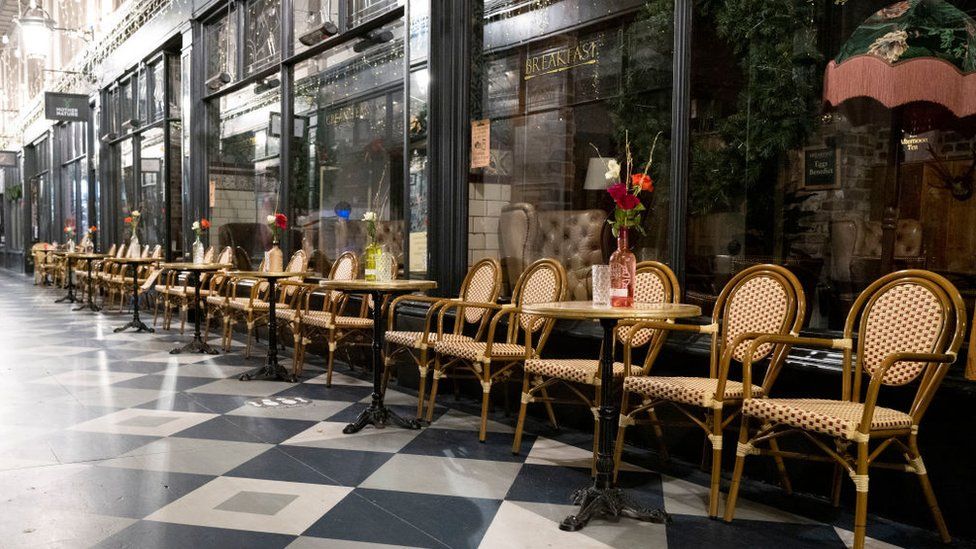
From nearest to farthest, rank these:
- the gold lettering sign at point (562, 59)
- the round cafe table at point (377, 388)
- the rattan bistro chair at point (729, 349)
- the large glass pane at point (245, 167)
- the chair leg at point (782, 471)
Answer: the rattan bistro chair at point (729, 349) < the chair leg at point (782, 471) < the round cafe table at point (377, 388) < the gold lettering sign at point (562, 59) < the large glass pane at point (245, 167)

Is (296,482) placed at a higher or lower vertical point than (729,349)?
lower

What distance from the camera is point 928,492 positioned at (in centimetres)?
238

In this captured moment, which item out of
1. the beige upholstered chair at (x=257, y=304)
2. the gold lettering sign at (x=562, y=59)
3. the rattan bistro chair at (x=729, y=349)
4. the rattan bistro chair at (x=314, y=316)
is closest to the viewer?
the rattan bistro chair at (x=729, y=349)

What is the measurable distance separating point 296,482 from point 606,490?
4.01 feet

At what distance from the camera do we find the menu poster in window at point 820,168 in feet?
10.4

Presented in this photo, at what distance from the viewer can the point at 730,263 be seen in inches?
136

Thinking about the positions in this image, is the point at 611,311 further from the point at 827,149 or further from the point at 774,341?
the point at 827,149

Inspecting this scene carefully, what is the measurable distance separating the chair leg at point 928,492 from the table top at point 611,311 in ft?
2.69

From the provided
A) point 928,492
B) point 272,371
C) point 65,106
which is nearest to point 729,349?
point 928,492

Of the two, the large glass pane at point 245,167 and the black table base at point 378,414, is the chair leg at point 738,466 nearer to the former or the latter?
the black table base at point 378,414

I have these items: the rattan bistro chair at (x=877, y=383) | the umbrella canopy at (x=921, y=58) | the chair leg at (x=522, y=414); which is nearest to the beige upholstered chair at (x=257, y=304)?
the chair leg at (x=522, y=414)

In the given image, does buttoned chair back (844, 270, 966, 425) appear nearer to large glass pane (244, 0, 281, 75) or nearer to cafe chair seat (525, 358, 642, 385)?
cafe chair seat (525, 358, 642, 385)

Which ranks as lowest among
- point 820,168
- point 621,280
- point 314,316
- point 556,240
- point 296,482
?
point 296,482

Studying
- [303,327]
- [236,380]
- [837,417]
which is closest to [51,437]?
[236,380]
